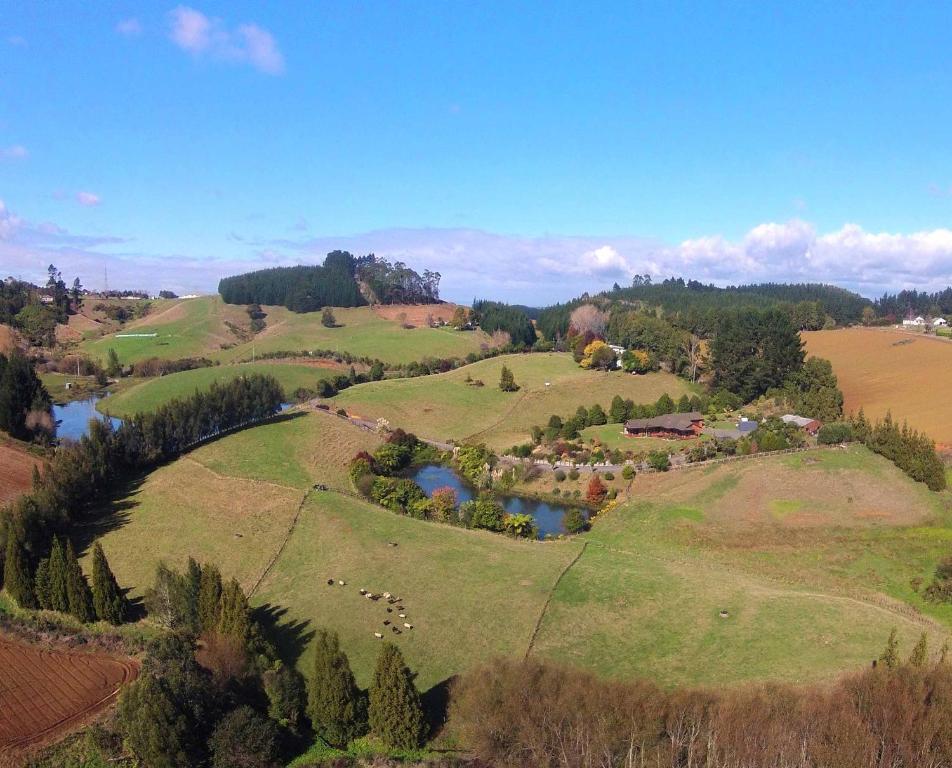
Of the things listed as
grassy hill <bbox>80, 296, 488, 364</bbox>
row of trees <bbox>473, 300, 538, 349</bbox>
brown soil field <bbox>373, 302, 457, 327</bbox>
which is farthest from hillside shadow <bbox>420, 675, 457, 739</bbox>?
brown soil field <bbox>373, 302, 457, 327</bbox>

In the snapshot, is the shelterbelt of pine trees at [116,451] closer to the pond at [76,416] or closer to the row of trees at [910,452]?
the pond at [76,416]

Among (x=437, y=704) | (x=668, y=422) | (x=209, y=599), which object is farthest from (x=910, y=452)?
(x=209, y=599)

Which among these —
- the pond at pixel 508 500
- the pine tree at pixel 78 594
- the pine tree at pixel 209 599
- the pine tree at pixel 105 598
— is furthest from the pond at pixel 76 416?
the pine tree at pixel 209 599

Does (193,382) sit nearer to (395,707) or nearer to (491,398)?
(491,398)

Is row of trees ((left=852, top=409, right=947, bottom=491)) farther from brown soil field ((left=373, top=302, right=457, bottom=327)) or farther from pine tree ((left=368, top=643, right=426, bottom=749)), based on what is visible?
brown soil field ((left=373, top=302, right=457, bottom=327))

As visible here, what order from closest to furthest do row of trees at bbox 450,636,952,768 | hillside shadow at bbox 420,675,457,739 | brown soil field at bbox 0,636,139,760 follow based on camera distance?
row of trees at bbox 450,636,952,768, brown soil field at bbox 0,636,139,760, hillside shadow at bbox 420,675,457,739
